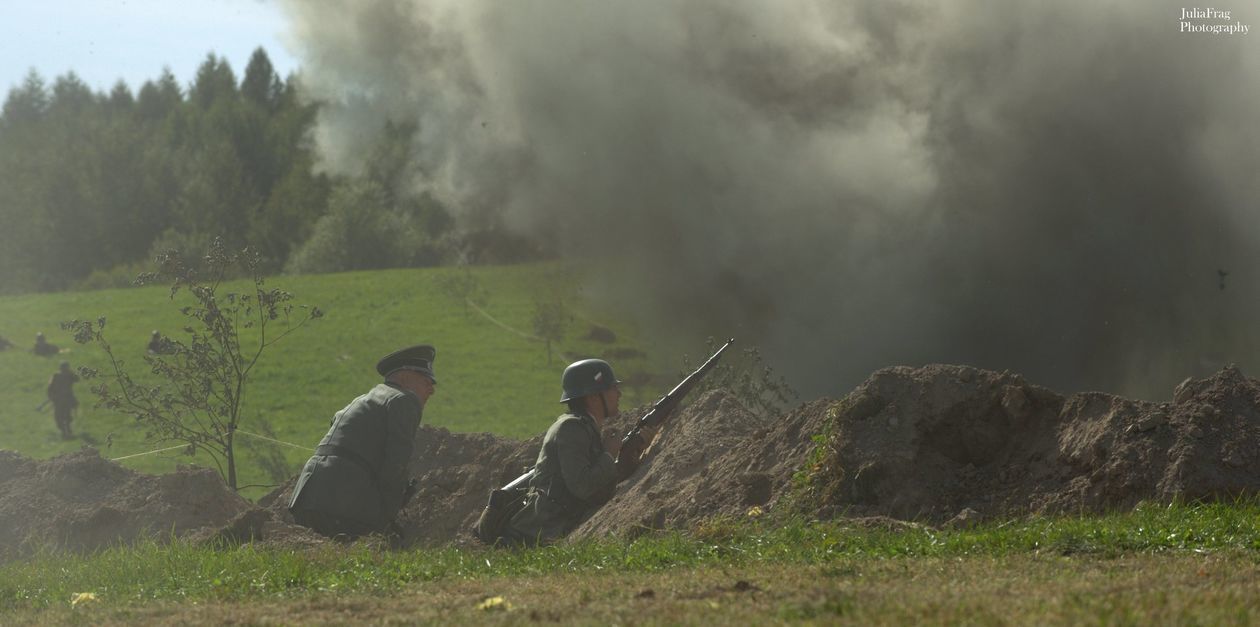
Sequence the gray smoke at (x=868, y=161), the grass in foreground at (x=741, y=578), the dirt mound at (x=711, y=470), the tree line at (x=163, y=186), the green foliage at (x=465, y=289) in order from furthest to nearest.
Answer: the tree line at (x=163, y=186)
the green foliage at (x=465, y=289)
the gray smoke at (x=868, y=161)
the dirt mound at (x=711, y=470)
the grass in foreground at (x=741, y=578)

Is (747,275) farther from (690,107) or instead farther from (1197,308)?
(1197,308)

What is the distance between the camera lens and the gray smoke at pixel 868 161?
21625mm

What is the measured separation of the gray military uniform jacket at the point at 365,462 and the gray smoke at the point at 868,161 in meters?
12.5

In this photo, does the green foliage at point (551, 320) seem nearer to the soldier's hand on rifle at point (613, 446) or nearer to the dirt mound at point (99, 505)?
the dirt mound at point (99, 505)

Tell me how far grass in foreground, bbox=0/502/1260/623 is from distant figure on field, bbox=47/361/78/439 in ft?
69.1

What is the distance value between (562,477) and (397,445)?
146cm

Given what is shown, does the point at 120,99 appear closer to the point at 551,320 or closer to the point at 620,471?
the point at 551,320

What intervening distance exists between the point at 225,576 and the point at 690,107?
17.7 metres

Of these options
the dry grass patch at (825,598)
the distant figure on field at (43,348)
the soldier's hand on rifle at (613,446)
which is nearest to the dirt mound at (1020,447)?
the dry grass patch at (825,598)

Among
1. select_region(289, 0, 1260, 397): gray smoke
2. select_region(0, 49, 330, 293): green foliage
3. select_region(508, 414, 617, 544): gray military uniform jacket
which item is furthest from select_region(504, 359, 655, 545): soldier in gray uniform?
select_region(0, 49, 330, 293): green foliage

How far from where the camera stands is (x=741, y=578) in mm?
7918

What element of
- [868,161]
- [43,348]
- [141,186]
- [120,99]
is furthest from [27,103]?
[868,161]

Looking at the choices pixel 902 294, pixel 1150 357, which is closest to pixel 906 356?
pixel 902 294

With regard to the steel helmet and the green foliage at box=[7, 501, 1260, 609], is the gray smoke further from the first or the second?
the green foliage at box=[7, 501, 1260, 609]
